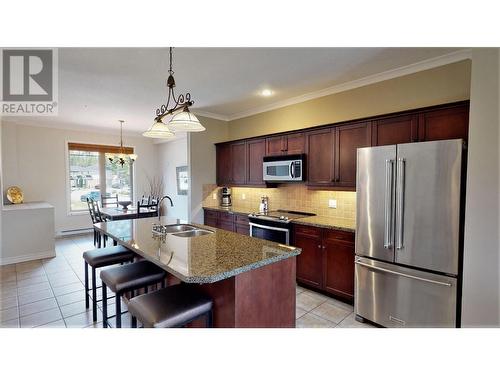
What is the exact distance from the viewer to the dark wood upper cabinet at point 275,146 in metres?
4.00

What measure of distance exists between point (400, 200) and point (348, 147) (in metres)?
1.06

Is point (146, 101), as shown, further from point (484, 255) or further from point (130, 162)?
point (484, 255)

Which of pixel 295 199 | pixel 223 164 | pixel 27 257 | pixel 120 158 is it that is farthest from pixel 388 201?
pixel 27 257

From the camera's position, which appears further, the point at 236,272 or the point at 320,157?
the point at 320,157

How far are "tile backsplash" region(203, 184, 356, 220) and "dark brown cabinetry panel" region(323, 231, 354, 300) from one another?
600 millimetres

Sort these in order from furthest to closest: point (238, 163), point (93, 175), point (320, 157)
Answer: point (93, 175), point (238, 163), point (320, 157)

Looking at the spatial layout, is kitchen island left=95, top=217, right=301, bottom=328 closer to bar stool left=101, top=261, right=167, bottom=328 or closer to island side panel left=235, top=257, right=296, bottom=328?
island side panel left=235, top=257, right=296, bottom=328

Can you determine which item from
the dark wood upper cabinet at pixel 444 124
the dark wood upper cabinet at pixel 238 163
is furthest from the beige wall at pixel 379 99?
the dark wood upper cabinet at pixel 238 163

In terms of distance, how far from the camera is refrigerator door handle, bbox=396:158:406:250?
90.7 inches

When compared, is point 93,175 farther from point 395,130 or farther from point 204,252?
point 395,130

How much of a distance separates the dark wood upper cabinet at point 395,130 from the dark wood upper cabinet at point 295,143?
99 cm

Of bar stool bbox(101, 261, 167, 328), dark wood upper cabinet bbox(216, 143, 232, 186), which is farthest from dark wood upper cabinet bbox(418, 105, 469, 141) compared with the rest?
dark wood upper cabinet bbox(216, 143, 232, 186)

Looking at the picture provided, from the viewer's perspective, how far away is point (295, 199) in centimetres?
413
